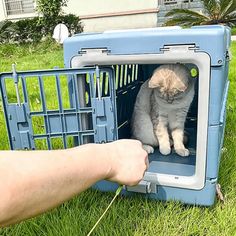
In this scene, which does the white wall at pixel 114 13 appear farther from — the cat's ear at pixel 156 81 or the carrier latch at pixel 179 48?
the carrier latch at pixel 179 48

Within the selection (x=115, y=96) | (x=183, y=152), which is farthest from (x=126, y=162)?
(x=183, y=152)

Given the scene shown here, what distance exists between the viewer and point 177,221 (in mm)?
1139

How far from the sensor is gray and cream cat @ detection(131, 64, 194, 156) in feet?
4.82

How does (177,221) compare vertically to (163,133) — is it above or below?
below

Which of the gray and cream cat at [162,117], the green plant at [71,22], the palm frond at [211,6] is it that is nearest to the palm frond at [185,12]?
the palm frond at [211,6]

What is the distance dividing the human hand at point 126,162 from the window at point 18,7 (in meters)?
9.77

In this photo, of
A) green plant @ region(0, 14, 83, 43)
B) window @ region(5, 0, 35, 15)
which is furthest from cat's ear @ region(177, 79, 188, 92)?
window @ region(5, 0, 35, 15)

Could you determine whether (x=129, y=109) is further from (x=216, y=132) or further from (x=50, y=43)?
(x=50, y=43)

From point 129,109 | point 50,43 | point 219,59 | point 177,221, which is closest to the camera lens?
point 219,59

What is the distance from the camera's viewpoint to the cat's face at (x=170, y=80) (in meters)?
1.36

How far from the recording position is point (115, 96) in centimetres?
110

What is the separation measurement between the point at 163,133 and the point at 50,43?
16.4 ft

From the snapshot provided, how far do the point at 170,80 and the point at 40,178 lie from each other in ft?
2.88

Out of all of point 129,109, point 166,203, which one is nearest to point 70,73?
point 166,203
